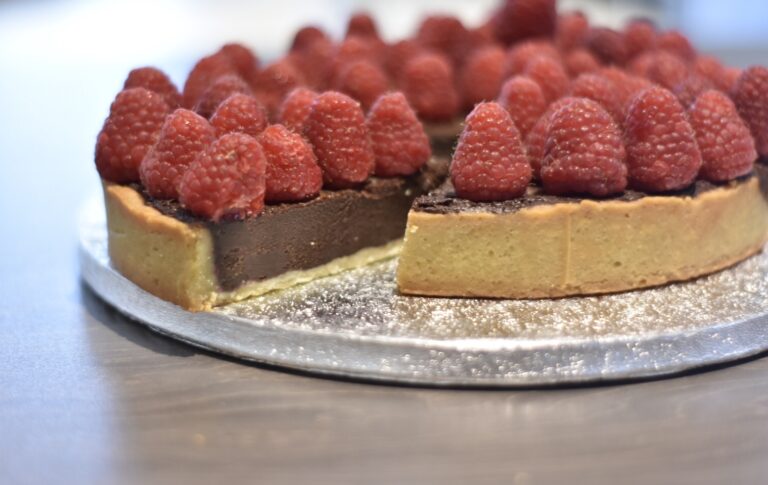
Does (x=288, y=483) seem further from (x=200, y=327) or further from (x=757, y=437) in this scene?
(x=757, y=437)

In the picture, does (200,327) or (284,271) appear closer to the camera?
(200,327)

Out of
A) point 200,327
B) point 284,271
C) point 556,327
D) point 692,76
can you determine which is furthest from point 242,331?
point 692,76

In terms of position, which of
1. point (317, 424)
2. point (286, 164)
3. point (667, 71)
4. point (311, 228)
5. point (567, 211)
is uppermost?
point (667, 71)

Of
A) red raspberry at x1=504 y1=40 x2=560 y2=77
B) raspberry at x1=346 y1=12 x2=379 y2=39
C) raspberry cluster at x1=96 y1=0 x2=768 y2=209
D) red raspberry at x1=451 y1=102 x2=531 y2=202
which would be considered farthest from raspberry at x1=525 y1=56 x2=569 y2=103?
raspberry at x1=346 y1=12 x2=379 y2=39

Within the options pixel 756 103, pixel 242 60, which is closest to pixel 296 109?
pixel 242 60

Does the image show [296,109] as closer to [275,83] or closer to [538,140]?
[275,83]
